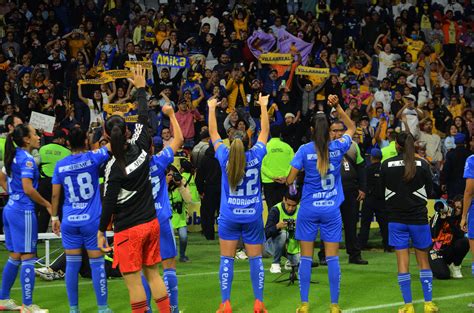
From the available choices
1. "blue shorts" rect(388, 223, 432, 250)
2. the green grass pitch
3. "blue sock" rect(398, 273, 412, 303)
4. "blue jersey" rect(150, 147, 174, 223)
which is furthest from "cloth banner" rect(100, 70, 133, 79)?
"blue sock" rect(398, 273, 412, 303)

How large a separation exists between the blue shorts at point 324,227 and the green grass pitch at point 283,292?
3.50ft

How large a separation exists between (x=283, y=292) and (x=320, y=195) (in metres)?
2.31

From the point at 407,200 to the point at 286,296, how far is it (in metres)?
2.40

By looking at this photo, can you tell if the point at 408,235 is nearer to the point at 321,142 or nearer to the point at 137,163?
the point at 321,142

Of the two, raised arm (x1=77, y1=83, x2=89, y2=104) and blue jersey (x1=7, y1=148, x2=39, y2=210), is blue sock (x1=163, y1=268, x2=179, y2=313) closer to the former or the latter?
blue jersey (x1=7, y1=148, x2=39, y2=210)

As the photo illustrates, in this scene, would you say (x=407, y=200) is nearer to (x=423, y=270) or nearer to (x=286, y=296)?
(x=423, y=270)

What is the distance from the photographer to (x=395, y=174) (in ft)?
35.9

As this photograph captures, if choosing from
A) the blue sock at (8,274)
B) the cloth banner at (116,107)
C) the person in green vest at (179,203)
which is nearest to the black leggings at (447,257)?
the person in green vest at (179,203)

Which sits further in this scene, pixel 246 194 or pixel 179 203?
pixel 179 203

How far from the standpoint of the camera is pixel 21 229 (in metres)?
11.0

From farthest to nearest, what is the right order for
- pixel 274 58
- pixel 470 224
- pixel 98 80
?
pixel 274 58 → pixel 98 80 → pixel 470 224

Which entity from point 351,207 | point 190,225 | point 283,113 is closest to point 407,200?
point 351,207

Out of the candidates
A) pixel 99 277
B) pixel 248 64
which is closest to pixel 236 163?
pixel 99 277

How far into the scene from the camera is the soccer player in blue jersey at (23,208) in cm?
1089
